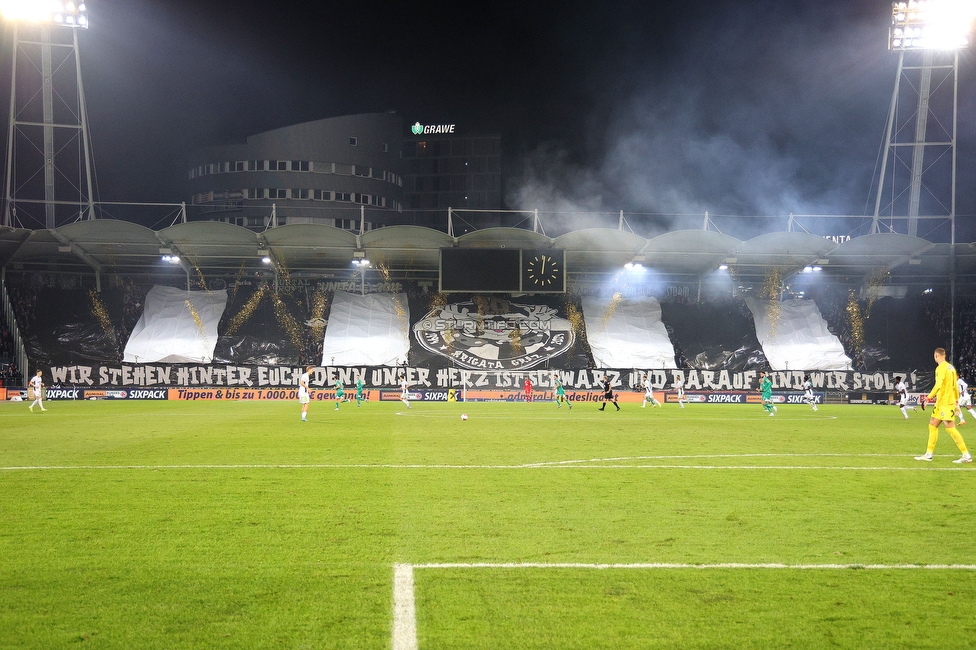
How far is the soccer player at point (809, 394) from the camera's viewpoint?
3484cm

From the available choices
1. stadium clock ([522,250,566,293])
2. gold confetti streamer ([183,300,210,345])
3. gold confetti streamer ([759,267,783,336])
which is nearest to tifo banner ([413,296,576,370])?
stadium clock ([522,250,566,293])

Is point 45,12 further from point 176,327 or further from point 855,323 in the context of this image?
point 855,323

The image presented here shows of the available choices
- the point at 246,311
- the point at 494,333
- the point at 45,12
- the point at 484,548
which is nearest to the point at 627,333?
the point at 494,333

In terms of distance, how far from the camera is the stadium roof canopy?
44.1 meters

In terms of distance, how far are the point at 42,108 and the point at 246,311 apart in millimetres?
16863

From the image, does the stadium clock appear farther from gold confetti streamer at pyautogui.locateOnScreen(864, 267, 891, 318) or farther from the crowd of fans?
the crowd of fans

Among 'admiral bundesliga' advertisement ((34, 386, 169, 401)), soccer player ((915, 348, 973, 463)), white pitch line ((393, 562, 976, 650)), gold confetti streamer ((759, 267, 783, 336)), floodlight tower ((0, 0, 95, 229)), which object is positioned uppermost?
floodlight tower ((0, 0, 95, 229))

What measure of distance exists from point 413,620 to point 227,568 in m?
2.01

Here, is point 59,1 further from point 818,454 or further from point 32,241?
Result: point 818,454

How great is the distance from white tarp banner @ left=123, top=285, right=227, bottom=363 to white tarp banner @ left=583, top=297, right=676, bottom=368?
25.5 metres

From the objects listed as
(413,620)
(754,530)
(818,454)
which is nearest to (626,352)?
(818,454)

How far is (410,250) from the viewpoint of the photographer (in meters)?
47.6

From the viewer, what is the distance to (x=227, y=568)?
19.5ft

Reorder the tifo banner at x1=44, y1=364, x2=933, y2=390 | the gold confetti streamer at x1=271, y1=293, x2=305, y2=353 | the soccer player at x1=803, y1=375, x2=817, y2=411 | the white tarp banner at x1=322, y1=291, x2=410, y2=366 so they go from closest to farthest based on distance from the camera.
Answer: the soccer player at x1=803, y1=375, x2=817, y2=411, the tifo banner at x1=44, y1=364, x2=933, y2=390, the white tarp banner at x1=322, y1=291, x2=410, y2=366, the gold confetti streamer at x1=271, y1=293, x2=305, y2=353
